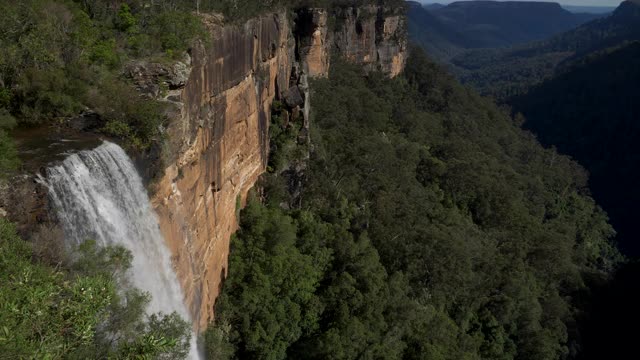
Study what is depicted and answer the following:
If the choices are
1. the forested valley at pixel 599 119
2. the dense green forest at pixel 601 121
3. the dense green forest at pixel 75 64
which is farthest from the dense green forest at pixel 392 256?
the dense green forest at pixel 601 121

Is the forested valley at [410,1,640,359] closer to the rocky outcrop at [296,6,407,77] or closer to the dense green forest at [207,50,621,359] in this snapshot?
the rocky outcrop at [296,6,407,77]

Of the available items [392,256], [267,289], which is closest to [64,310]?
[267,289]

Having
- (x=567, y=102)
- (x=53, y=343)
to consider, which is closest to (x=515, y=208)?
(x=53, y=343)

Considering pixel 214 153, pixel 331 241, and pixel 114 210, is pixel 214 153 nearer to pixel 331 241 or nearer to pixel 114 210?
pixel 114 210

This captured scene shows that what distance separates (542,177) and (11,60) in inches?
2652

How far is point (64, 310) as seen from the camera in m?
6.91

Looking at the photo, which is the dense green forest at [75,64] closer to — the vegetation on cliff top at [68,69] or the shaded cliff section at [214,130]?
the vegetation on cliff top at [68,69]

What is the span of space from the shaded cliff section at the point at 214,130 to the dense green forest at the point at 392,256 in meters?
1.96

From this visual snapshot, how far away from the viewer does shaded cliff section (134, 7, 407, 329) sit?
48.4 feet

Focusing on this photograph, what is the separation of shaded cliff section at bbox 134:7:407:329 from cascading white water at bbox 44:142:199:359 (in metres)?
0.98

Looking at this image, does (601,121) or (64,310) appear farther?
(601,121)

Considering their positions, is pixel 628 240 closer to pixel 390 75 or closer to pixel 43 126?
pixel 390 75

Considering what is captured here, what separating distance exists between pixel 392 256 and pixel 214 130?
16147mm

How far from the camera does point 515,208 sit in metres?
43.7
